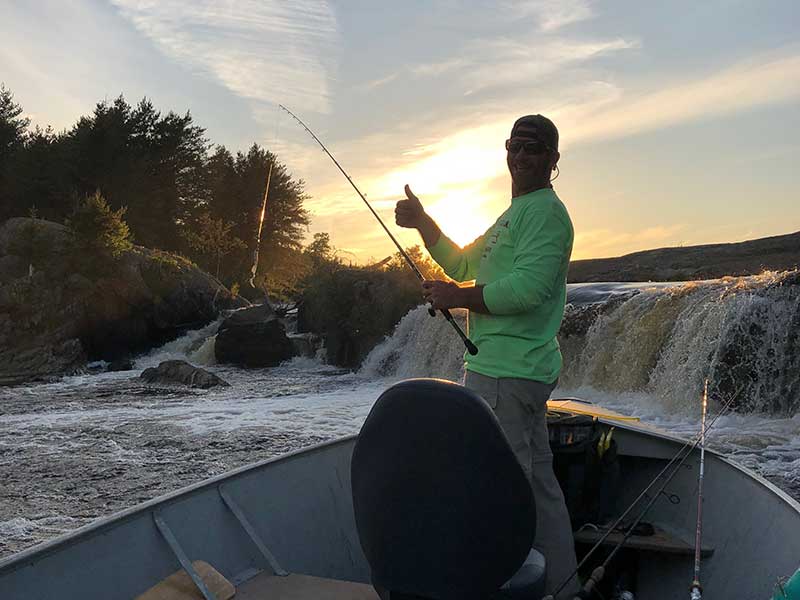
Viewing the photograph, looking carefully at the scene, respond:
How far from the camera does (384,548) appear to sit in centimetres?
204

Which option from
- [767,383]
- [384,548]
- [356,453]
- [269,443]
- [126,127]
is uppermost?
[126,127]

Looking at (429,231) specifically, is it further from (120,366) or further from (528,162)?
(120,366)

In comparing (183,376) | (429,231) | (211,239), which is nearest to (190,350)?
(183,376)

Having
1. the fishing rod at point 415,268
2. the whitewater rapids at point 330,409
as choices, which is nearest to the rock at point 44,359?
the whitewater rapids at point 330,409

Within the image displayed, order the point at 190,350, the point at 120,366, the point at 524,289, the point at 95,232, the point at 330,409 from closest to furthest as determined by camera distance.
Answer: the point at 524,289 < the point at 330,409 < the point at 120,366 < the point at 190,350 < the point at 95,232

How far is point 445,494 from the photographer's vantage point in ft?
6.40

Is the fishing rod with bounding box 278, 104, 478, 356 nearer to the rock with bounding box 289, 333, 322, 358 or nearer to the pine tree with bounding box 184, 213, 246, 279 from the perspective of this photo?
the rock with bounding box 289, 333, 322, 358

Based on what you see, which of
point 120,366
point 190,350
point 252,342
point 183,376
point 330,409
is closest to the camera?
point 330,409

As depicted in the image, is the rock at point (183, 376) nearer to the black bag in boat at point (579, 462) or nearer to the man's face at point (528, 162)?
the black bag in boat at point (579, 462)

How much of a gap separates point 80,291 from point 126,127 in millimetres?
18886

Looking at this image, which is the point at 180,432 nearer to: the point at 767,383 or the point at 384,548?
the point at 767,383

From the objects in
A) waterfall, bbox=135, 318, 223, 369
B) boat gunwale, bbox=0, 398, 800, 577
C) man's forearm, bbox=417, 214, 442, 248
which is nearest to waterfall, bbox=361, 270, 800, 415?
boat gunwale, bbox=0, 398, 800, 577

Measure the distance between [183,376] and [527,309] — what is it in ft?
56.4

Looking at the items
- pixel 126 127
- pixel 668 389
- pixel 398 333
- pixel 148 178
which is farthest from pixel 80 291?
pixel 668 389
